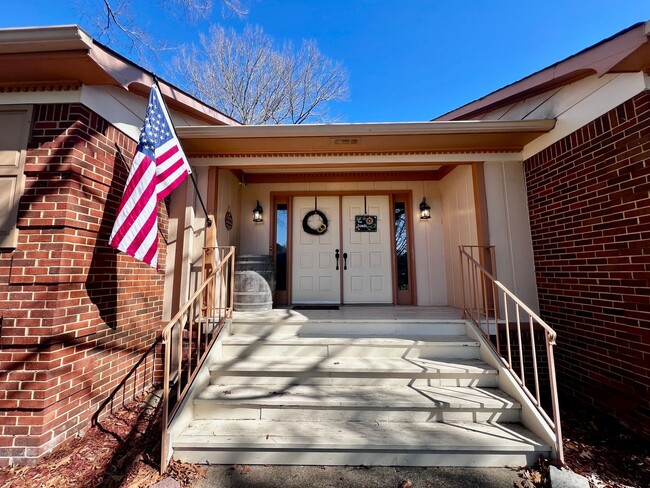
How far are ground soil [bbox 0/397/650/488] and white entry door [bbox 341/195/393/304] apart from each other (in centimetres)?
286

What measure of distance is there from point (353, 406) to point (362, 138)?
2857 millimetres

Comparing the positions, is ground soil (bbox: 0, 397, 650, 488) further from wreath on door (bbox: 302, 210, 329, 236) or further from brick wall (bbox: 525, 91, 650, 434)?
wreath on door (bbox: 302, 210, 329, 236)

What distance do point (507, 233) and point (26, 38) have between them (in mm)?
4910

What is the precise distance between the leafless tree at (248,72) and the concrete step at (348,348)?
9.57 m

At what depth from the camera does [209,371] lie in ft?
8.68

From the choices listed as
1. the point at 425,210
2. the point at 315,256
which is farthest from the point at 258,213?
the point at 425,210

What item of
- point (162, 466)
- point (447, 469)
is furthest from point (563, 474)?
point (162, 466)

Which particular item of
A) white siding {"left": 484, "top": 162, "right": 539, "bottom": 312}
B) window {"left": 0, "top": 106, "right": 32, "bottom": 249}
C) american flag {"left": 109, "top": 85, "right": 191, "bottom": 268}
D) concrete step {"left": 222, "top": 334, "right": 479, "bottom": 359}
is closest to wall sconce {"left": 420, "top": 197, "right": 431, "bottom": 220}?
white siding {"left": 484, "top": 162, "right": 539, "bottom": 312}

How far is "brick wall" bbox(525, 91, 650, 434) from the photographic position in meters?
2.33

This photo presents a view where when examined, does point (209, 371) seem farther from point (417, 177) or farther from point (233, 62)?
point (233, 62)

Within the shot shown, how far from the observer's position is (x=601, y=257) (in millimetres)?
2674

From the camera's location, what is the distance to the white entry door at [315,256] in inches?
193

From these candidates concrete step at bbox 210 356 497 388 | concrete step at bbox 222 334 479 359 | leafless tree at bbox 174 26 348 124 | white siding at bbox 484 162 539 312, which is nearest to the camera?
concrete step at bbox 210 356 497 388

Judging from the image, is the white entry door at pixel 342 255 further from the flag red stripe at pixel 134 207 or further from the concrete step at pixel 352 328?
the flag red stripe at pixel 134 207
